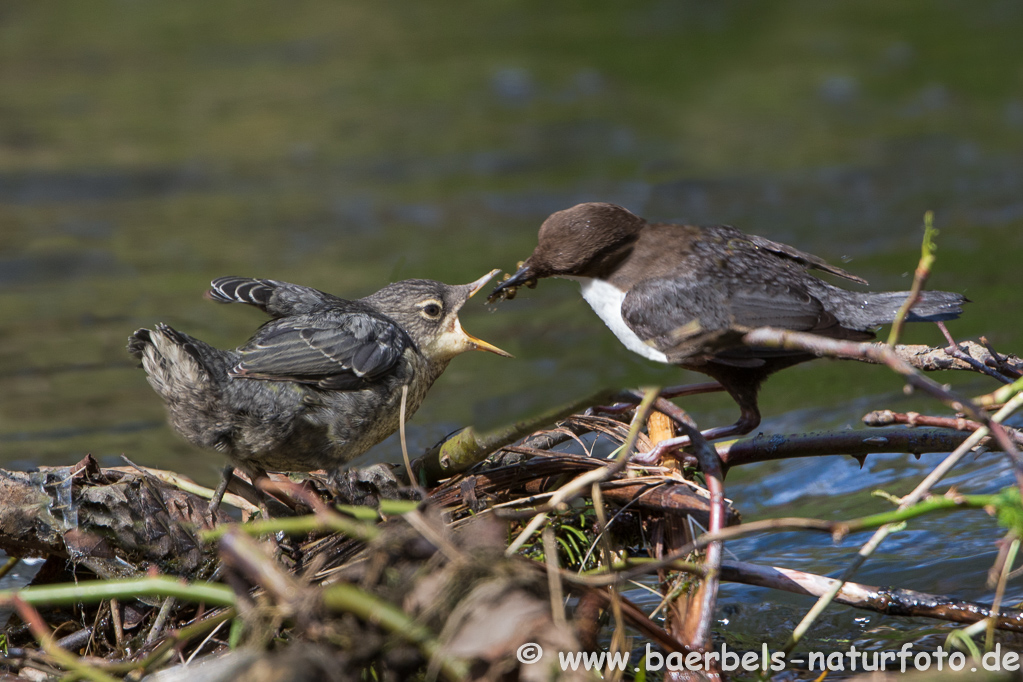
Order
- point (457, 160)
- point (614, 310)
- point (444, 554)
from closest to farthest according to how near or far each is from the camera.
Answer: point (444, 554) < point (614, 310) < point (457, 160)

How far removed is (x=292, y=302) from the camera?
3.98m

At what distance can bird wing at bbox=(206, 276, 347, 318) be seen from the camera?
3.81m

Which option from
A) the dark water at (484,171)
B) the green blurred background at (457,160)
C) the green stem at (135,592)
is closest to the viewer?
the green stem at (135,592)

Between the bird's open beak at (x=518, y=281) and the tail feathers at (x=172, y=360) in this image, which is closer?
the tail feathers at (x=172, y=360)

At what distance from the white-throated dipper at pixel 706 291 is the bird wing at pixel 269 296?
29.1 inches

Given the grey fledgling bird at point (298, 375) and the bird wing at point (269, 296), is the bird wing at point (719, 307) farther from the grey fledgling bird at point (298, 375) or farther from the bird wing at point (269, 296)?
the bird wing at point (269, 296)

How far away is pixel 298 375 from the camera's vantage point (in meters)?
3.63

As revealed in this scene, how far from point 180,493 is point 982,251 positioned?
810cm

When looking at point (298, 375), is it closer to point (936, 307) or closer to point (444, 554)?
point (444, 554)

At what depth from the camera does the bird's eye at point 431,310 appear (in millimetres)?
4246

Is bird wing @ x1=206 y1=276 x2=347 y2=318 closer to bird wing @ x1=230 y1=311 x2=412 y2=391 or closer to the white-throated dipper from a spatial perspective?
bird wing @ x1=230 y1=311 x2=412 y2=391

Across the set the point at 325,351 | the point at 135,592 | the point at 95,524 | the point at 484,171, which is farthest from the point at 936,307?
the point at 484,171

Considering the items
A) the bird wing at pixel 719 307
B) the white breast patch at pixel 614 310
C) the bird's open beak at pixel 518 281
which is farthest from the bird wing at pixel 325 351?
the bird wing at pixel 719 307

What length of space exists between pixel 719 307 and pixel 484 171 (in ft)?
31.6
